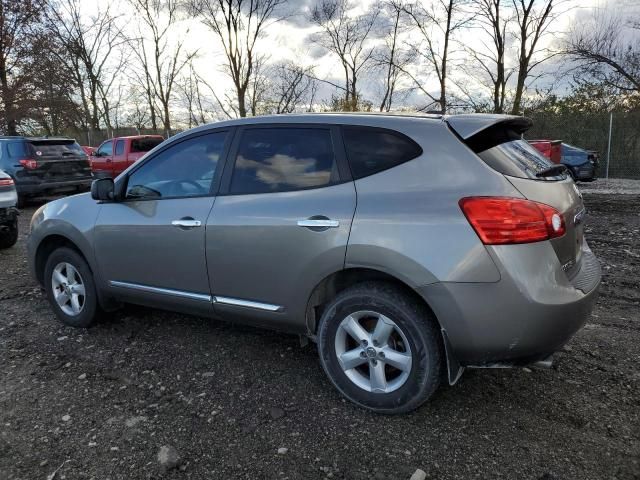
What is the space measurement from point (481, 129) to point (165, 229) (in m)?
2.16

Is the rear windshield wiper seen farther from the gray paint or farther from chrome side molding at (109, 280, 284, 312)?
chrome side molding at (109, 280, 284, 312)

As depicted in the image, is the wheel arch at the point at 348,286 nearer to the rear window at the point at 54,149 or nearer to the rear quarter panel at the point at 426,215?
the rear quarter panel at the point at 426,215

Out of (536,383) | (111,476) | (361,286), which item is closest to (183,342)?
(111,476)

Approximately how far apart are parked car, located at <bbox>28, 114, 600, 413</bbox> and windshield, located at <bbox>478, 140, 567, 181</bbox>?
14mm

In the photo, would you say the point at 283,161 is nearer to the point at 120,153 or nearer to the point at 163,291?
the point at 163,291

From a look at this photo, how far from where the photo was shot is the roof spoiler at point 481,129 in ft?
8.41

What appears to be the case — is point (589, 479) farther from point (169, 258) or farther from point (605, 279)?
point (605, 279)

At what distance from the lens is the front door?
3.32 meters

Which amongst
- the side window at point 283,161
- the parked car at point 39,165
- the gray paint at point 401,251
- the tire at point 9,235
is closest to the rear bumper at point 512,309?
the gray paint at point 401,251

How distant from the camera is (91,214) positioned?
3.91 metres

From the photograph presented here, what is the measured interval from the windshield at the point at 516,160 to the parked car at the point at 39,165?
11542 millimetres

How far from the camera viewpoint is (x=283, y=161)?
3057 mm

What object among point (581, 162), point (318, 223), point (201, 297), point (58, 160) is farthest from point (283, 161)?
point (581, 162)

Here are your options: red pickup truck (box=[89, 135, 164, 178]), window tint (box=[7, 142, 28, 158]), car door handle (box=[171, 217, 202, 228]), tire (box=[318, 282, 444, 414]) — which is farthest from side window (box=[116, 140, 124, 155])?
tire (box=[318, 282, 444, 414])
